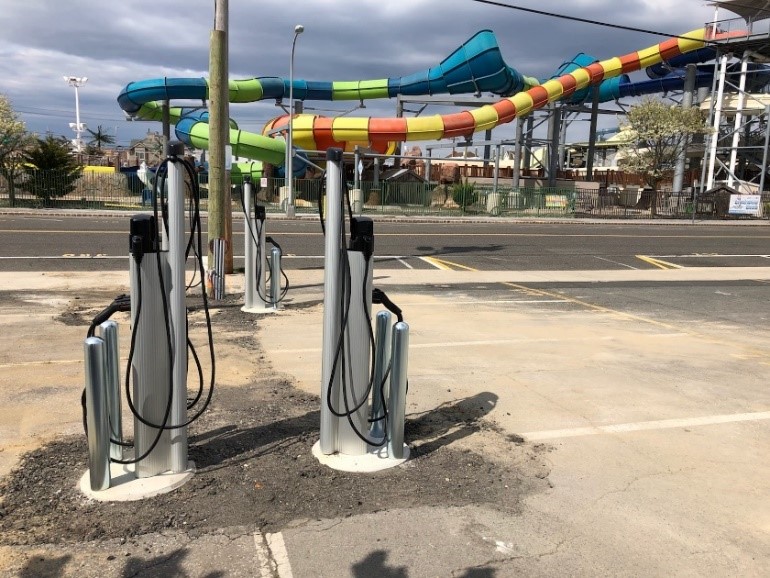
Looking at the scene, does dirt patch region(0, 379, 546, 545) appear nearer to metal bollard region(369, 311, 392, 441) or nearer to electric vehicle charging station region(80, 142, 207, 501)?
electric vehicle charging station region(80, 142, 207, 501)

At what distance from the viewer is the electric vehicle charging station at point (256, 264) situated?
27.5 ft

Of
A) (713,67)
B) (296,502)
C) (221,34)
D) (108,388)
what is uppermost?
(713,67)

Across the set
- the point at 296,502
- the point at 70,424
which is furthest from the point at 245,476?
the point at 70,424

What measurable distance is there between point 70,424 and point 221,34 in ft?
24.2

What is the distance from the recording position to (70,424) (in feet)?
14.0

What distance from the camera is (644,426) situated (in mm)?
4559

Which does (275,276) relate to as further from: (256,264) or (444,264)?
(444,264)

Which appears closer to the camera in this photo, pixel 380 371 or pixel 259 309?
pixel 380 371

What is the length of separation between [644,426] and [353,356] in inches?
89.6

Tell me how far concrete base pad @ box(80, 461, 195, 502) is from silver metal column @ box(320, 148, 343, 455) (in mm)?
823

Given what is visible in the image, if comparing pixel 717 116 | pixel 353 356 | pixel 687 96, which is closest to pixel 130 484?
pixel 353 356

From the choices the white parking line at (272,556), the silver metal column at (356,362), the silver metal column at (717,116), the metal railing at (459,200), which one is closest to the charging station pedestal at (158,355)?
the white parking line at (272,556)

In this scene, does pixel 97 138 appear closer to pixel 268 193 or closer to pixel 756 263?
pixel 268 193

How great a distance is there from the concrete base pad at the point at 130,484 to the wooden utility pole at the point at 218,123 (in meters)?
6.28
